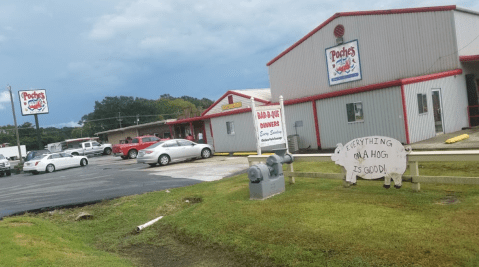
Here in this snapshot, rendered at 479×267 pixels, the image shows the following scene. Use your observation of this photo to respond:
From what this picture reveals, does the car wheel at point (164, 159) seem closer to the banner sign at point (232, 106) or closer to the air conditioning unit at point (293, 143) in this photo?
the air conditioning unit at point (293, 143)

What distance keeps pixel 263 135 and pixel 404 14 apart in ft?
37.7

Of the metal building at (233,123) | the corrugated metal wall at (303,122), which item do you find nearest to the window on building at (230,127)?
the metal building at (233,123)

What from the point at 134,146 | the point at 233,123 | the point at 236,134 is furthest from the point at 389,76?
the point at 134,146

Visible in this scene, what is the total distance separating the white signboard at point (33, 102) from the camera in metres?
44.6

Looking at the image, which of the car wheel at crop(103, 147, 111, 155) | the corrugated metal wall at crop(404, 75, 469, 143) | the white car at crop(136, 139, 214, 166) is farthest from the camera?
the car wheel at crop(103, 147, 111, 155)

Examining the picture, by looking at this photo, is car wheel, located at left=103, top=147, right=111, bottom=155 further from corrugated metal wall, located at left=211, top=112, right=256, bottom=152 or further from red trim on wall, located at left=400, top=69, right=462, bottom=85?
red trim on wall, located at left=400, top=69, right=462, bottom=85

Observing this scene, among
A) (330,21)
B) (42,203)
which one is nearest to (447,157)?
(42,203)

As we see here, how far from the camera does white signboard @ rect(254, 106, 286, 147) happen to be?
10.7 meters

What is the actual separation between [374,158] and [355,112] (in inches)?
432

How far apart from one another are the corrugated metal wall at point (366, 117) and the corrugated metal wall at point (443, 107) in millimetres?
502

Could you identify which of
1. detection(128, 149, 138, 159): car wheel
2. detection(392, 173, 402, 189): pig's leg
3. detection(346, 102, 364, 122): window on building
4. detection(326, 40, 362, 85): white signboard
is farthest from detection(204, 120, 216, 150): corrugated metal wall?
detection(392, 173, 402, 189): pig's leg

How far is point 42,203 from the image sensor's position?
11266 mm

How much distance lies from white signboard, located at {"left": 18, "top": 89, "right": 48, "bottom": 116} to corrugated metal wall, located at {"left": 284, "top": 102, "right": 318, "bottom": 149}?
35669 millimetres

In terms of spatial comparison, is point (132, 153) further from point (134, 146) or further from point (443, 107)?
point (443, 107)
